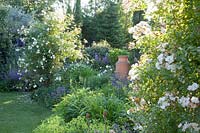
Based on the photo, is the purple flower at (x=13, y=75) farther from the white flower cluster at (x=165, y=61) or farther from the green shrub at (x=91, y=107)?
the white flower cluster at (x=165, y=61)

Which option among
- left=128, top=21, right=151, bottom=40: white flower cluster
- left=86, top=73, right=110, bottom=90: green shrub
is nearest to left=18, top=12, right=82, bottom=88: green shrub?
left=86, top=73, right=110, bottom=90: green shrub

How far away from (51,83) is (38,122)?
9.55 feet

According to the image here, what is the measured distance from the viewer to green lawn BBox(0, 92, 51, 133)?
260 inches

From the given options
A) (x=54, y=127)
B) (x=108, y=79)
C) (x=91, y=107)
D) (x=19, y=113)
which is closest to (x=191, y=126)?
(x=54, y=127)

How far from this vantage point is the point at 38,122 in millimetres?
6973

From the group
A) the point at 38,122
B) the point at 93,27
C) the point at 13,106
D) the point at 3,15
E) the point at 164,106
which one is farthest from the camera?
the point at 93,27

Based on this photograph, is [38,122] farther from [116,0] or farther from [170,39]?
[116,0]

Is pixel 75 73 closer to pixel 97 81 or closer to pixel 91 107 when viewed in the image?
pixel 97 81

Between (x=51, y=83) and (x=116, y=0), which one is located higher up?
(x=116, y=0)

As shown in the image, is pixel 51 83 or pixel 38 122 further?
pixel 51 83

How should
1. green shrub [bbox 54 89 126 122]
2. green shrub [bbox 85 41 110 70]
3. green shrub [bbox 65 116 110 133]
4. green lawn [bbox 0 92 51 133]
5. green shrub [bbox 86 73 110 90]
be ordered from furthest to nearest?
green shrub [bbox 85 41 110 70] < green shrub [bbox 86 73 110 90] < green lawn [bbox 0 92 51 133] < green shrub [bbox 54 89 126 122] < green shrub [bbox 65 116 110 133]

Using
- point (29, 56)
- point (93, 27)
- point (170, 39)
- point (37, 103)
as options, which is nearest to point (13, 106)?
point (37, 103)

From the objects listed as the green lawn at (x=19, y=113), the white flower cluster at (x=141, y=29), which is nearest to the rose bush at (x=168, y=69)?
the white flower cluster at (x=141, y=29)

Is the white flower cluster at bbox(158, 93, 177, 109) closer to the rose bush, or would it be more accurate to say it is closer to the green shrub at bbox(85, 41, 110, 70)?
the rose bush
